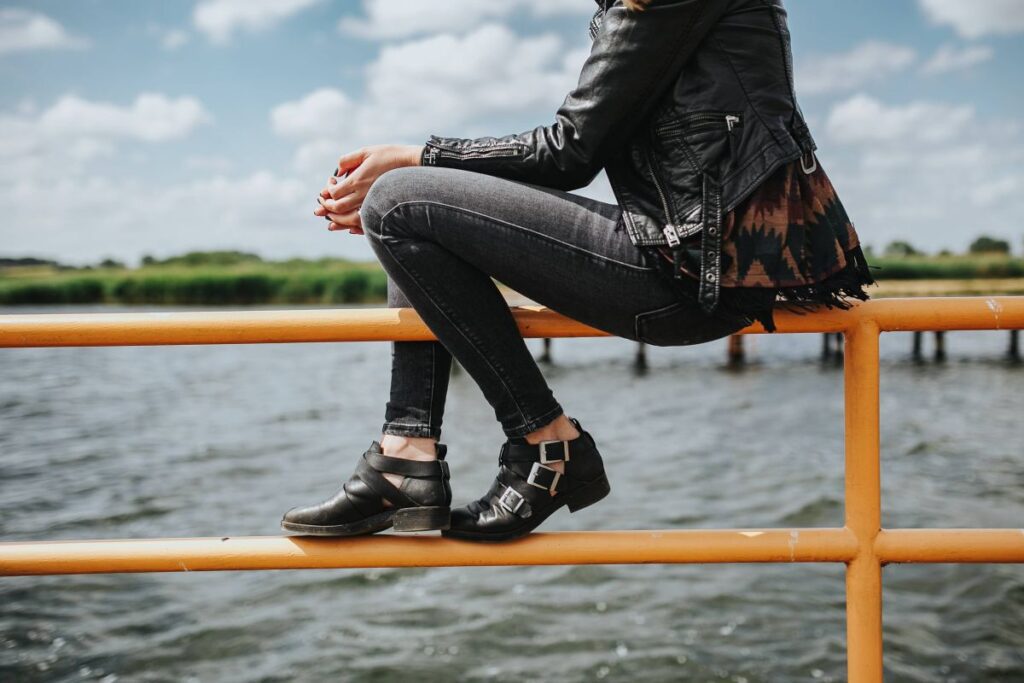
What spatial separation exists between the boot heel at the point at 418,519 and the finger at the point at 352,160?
77 cm

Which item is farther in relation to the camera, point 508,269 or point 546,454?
point 546,454

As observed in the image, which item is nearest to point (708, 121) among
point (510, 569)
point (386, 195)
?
point (386, 195)

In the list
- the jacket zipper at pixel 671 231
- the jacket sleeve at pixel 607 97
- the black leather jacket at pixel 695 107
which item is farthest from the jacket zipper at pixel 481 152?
the jacket zipper at pixel 671 231

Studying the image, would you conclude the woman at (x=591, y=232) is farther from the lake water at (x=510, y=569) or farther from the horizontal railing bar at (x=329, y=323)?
the lake water at (x=510, y=569)

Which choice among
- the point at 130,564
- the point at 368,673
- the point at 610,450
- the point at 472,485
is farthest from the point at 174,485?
the point at 130,564

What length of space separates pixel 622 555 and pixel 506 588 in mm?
4646

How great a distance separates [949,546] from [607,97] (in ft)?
3.96

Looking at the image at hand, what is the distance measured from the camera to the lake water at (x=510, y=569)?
15.3 ft

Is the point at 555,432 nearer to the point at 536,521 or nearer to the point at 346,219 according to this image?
the point at 536,521

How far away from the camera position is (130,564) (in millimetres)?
1807

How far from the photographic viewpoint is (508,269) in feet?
5.46

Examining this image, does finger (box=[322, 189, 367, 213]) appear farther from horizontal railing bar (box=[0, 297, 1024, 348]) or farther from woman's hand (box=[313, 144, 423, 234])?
horizontal railing bar (box=[0, 297, 1024, 348])

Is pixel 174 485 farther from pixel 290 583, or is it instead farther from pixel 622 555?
pixel 622 555

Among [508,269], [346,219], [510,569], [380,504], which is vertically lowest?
[510,569]
